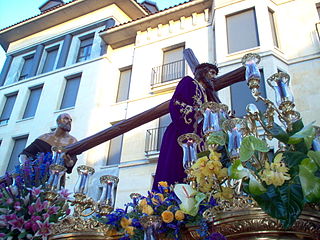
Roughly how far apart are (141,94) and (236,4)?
492 cm

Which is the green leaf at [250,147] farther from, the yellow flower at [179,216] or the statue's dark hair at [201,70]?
the statue's dark hair at [201,70]

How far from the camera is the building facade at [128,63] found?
1123cm

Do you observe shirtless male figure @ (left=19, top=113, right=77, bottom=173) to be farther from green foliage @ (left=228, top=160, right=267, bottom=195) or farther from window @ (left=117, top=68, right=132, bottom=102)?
window @ (left=117, top=68, right=132, bottom=102)

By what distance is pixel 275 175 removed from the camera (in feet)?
4.34

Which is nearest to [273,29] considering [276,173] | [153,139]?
[153,139]

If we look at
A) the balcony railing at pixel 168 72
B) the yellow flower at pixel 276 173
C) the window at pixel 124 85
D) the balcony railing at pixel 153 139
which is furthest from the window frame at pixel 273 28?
the yellow flower at pixel 276 173

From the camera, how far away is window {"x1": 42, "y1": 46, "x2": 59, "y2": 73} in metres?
17.6

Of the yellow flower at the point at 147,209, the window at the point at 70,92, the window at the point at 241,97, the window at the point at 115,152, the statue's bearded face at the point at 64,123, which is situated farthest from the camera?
the window at the point at 70,92

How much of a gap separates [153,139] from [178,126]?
876 centimetres

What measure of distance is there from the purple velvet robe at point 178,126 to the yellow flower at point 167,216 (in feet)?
3.01

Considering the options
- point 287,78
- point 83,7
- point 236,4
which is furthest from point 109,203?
point 83,7

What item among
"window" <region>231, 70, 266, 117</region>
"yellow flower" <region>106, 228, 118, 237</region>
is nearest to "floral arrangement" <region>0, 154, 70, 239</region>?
"yellow flower" <region>106, 228, 118, 237</region>

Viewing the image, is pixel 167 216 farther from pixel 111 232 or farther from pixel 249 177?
pixel 249 177

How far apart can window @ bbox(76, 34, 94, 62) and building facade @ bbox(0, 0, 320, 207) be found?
7cm
